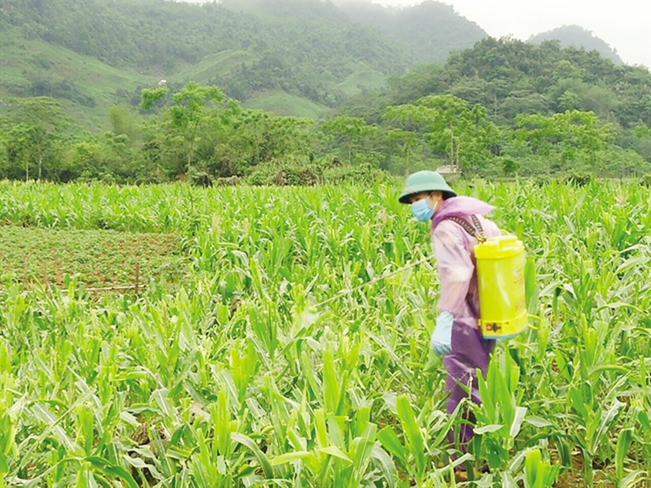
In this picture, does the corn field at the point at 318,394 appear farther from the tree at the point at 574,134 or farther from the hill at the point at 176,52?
the hill at the point at 176,52

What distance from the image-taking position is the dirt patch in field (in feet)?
17.3

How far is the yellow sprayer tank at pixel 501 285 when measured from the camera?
1.89 m

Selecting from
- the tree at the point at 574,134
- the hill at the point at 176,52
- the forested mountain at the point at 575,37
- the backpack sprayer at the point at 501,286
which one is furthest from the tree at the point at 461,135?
the forested mountain at the point at 575,37

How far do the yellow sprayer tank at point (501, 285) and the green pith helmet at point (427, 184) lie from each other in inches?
11.4

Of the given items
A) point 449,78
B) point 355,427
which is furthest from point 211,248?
point 449,78

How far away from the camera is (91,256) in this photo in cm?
622

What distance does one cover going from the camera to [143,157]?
32.8 meters

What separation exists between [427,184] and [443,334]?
56cm

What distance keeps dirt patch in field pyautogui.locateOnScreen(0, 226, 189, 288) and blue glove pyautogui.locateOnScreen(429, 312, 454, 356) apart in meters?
3.20

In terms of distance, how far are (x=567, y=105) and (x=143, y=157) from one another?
103 ft

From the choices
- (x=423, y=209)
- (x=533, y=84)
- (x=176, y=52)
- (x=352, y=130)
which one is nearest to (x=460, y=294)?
(x=423, y=209)

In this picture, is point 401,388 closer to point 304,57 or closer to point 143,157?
point 143,157

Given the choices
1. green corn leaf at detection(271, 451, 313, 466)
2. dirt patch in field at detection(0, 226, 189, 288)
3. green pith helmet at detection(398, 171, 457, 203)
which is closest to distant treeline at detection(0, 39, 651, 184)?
dirt patch in field at detection(0, 226, 189, 288)

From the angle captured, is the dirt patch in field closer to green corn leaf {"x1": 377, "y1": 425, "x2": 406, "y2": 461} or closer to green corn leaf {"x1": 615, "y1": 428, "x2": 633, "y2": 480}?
green corn leaf {"x1": 377, "y1": 425, "x2": 406, "y2": 461}
